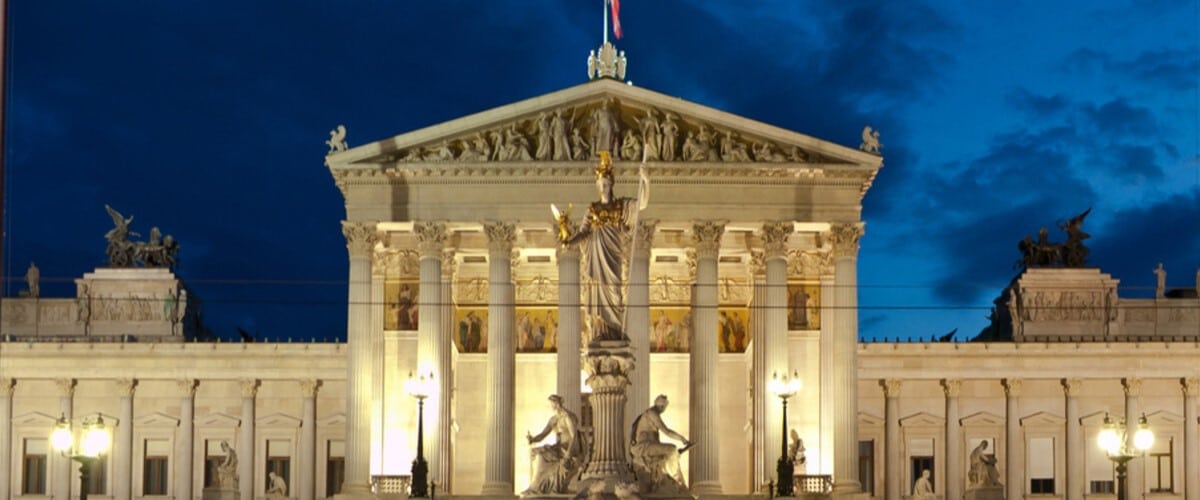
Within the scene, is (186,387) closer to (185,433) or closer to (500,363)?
(185,433)

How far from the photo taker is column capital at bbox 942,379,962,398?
72938 mm

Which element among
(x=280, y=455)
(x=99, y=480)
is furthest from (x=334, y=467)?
(x=99, y=480)

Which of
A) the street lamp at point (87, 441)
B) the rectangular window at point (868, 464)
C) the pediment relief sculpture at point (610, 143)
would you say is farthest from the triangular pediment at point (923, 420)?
Answer: the street lamp at point (87, 441)

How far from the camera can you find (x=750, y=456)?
66000mm

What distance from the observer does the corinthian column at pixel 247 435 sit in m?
71.9

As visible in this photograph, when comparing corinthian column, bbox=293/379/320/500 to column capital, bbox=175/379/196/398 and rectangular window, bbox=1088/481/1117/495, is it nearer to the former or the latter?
column capital, bbox=175/379/196/398

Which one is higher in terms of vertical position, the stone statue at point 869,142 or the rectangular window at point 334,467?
the stone statue at point 869,142

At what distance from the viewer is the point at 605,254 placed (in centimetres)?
3722

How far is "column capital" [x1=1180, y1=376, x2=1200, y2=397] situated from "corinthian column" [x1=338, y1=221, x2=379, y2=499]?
662 inches

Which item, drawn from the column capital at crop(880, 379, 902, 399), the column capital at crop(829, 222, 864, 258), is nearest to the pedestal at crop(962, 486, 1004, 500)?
the column capital at crop(829, 222, 864, 258)

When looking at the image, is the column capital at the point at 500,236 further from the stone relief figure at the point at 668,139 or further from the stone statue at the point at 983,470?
the stone statue at the point at 983,470

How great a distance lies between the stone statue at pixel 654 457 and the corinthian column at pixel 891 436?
31962 millimetres

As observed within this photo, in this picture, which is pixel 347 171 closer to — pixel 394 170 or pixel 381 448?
pixel 394 170

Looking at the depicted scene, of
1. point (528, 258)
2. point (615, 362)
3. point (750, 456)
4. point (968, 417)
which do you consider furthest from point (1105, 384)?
point (615, 362)
